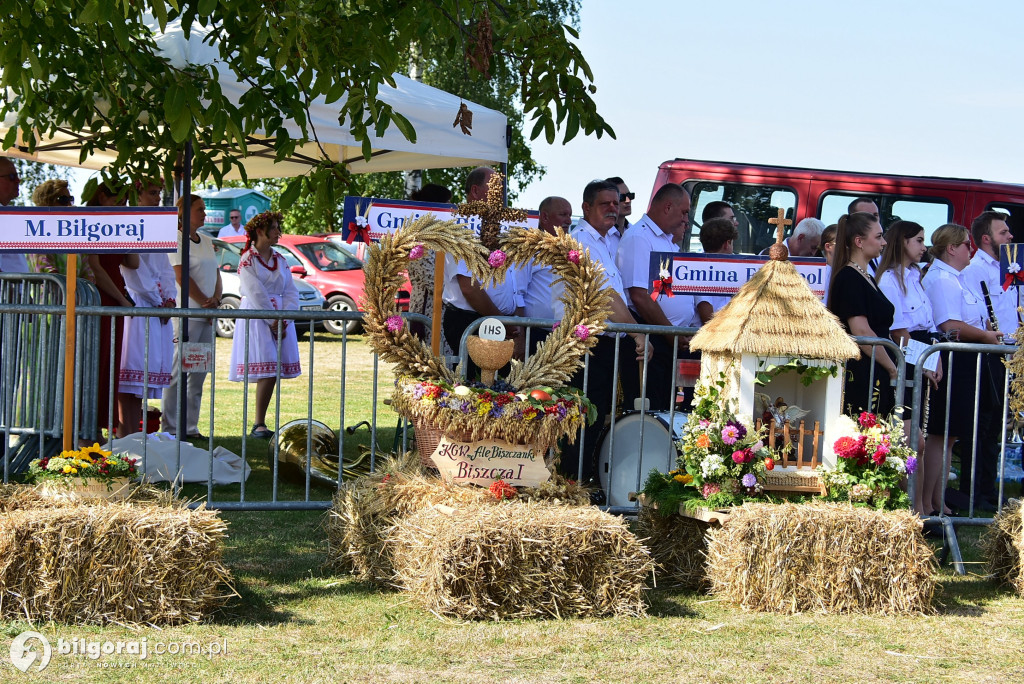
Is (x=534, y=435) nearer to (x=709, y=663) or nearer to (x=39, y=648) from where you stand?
(x=709, y=663)

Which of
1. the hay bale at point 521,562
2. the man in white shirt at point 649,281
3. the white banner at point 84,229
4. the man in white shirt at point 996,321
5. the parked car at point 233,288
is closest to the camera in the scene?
the hay bale at point 521,562

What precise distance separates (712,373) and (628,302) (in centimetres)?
198

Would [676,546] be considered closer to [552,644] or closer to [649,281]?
[552,644]

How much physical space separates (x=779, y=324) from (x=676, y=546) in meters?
1.19

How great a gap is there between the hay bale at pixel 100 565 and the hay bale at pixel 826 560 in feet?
7.61

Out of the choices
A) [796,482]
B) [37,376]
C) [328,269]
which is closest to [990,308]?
[796,482]

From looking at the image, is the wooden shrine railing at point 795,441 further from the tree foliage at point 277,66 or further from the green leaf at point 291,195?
the green leaf at point 291,195

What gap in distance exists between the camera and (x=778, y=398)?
17.9ft

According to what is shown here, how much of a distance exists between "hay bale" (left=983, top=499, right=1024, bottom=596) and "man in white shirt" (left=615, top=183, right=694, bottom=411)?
6.85 feet

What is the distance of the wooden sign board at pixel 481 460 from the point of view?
4879 millimetres

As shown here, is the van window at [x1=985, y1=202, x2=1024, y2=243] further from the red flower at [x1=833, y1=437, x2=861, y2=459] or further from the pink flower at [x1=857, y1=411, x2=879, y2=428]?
the red flower at [x1=833, y1=437, x2=861, y2=459]

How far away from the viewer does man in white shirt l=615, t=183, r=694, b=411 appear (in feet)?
23.1

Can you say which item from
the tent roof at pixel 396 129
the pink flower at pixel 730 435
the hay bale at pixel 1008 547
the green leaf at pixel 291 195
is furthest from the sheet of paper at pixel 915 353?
the green leaf at pixel 291 195

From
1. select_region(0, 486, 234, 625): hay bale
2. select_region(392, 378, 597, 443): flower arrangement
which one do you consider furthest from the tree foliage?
select_region(0, 486, 234, 625): hay bale
